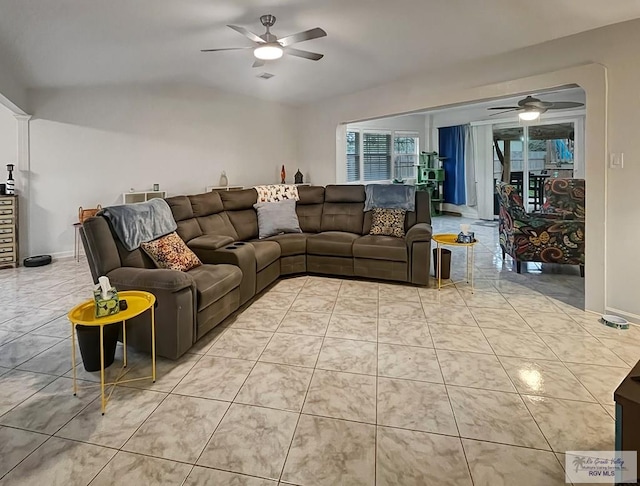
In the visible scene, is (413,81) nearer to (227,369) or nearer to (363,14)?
(363,14)

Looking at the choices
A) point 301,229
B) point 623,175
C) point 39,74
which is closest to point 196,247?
point 301,229

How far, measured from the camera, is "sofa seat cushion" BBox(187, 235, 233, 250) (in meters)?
3.46

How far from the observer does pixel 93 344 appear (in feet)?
7.77

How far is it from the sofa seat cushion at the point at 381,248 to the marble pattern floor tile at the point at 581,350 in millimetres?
1608

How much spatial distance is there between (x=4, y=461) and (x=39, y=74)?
472 centimetres

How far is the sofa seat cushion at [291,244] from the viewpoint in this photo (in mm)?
4480

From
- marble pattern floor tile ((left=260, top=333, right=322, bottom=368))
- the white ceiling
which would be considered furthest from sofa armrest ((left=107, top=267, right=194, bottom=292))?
the white ceiling

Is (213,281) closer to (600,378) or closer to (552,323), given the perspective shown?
(600,378)

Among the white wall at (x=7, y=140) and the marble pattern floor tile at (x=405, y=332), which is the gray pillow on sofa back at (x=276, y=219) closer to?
the marble pattern floor tile at (x=405, y=332)

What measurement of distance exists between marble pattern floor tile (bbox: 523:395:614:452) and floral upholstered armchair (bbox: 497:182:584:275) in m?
2.86

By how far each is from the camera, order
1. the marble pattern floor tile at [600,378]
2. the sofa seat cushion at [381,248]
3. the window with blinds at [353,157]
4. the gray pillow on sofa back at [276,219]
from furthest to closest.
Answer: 1. the window with blinds at [353,157]
2. the gray pillow on sofa back at [276,219]
3. the sofa seat cushion at [381,248]
4. the marble pattern floor tile at [600,378]

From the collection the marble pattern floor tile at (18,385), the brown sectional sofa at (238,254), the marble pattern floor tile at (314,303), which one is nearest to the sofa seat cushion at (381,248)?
the brown sectional sofa at (238,254)

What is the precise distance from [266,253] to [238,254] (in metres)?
0.62

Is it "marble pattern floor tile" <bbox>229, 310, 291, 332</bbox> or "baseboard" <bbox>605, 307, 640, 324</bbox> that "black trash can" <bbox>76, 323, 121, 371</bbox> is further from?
"baseboard" <bbox>605, 307, 640, 324</bbox>
